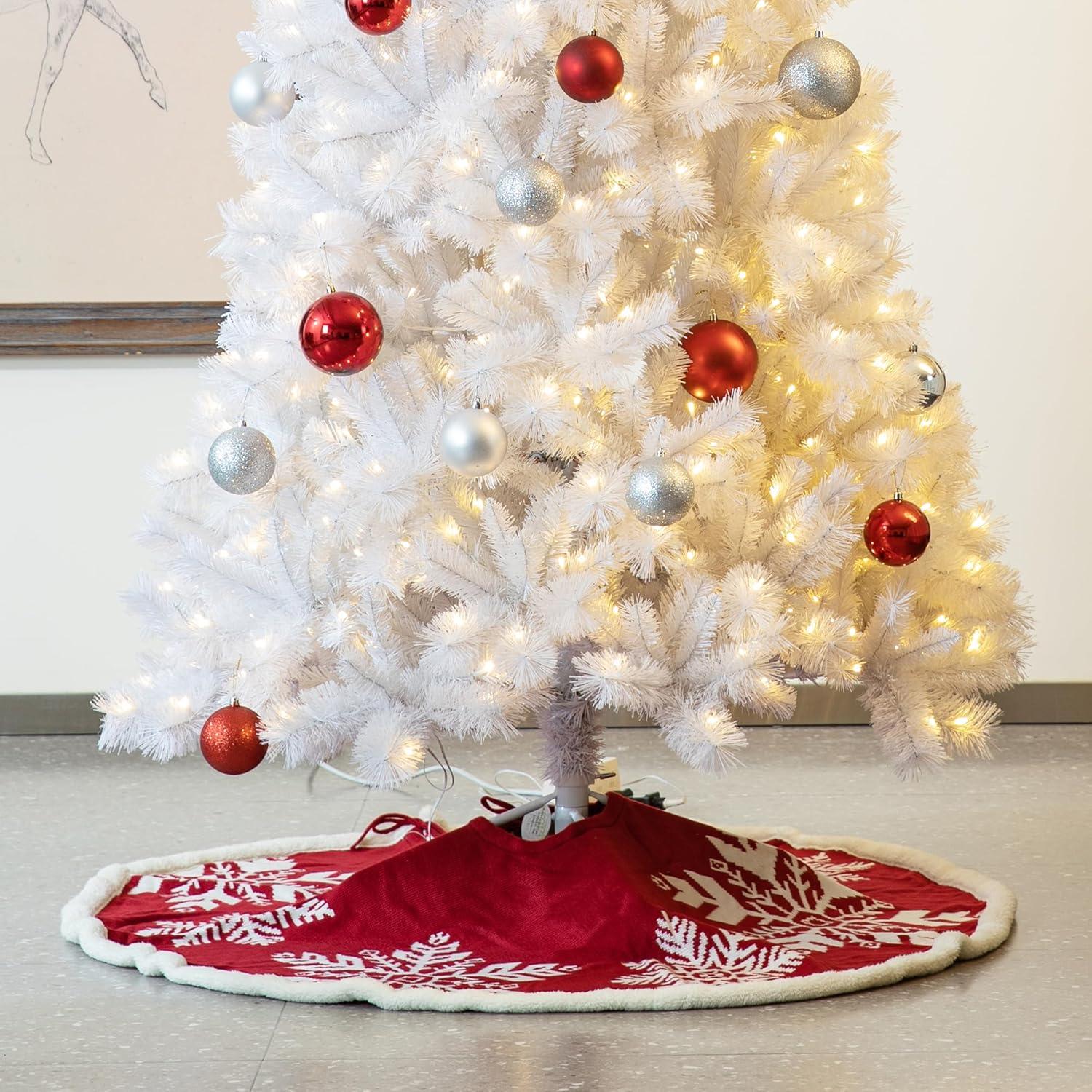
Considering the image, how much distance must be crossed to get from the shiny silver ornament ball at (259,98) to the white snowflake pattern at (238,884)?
873 millimetres

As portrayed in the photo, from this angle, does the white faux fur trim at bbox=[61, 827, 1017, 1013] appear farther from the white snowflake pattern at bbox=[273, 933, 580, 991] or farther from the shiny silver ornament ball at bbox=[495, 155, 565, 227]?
the shiny silver ornament ball at bbox=[495, 155, 565, 227]

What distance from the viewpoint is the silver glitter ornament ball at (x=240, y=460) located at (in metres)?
1.38

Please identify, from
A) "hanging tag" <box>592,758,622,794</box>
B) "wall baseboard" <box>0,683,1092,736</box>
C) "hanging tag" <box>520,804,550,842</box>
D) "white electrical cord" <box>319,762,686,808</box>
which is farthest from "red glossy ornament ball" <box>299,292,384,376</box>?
"wall baseboard" <box>0,683,1092,736</box>

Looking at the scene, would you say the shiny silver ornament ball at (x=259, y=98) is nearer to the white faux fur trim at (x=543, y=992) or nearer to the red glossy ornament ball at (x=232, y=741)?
the red glossy ornament ball at (x=232, y=741)

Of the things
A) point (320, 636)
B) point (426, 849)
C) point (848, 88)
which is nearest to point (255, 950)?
point (426, 849)

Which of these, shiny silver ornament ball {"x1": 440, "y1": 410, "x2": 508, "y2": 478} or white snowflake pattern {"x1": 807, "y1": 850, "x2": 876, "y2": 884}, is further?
white snowflake pattern {"x1": 807, "y1": 850, "x2": 876, "y2": 884}

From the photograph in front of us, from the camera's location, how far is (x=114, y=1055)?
4.04ft

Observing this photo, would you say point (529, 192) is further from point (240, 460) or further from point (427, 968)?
point (427, 968)

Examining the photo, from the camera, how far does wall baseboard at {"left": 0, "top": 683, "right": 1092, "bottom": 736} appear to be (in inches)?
102

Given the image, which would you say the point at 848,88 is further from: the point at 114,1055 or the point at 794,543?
the point at 114,1055

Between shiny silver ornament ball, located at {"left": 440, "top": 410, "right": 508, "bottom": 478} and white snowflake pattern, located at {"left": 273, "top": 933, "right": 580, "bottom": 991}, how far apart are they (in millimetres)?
487

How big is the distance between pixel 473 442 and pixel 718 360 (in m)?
0.25

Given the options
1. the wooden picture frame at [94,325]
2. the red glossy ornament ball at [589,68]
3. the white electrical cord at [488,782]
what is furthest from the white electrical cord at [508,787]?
the red glossy ornament ball at [589,68]

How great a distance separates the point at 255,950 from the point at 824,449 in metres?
0.78
